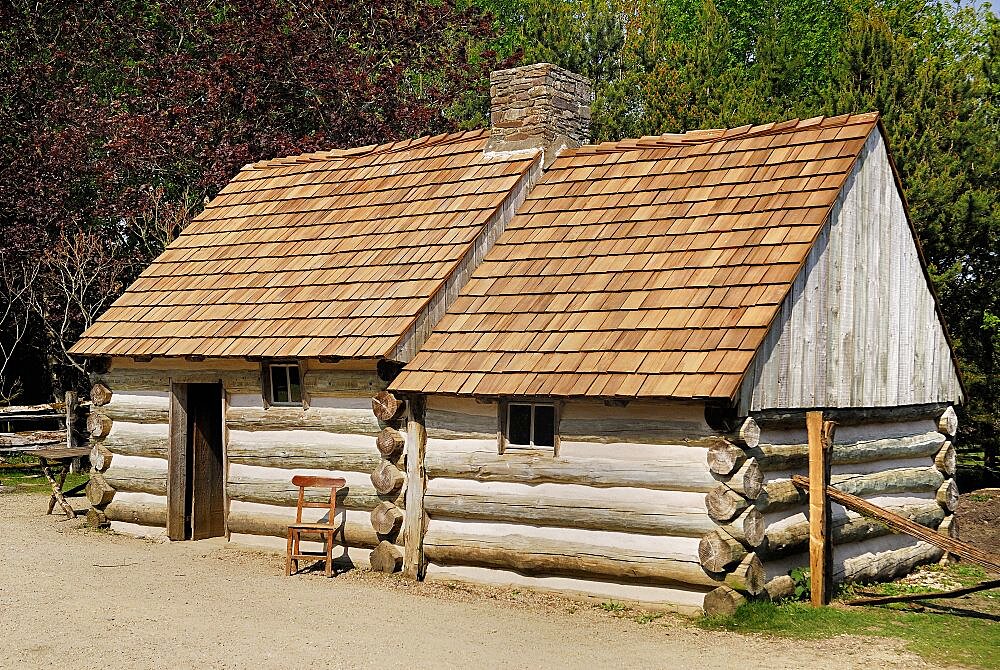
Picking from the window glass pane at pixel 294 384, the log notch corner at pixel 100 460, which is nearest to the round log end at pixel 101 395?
the log notch corner at pixel 100 460

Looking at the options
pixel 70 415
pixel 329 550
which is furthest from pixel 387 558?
pixel 70 415

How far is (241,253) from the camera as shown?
50.5ft

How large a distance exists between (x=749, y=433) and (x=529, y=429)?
2394 millimetres

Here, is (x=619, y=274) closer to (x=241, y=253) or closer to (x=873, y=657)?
(x=873, y=657)

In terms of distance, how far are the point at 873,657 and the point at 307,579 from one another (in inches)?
234

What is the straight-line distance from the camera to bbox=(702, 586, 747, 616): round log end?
32.5 ft

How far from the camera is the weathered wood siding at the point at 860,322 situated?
1073 centimetres

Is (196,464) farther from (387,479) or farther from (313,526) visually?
(387,479)

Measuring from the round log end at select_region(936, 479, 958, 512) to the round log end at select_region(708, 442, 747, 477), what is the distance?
523 centimetres

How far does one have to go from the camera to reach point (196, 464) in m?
14.6

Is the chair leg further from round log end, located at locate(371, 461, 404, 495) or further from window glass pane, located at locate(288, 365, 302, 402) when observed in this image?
window glass pane, located at locate(288, 365, 302, 402)

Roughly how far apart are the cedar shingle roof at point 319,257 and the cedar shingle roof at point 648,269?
2.07ft

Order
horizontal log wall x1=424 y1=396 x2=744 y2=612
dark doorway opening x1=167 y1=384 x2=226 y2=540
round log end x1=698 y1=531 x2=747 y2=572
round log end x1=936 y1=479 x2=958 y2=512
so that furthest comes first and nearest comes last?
dark doorway opening x1=167 y1=384 x2=226 y2=540 < round log end x1=936 y1=479 x2=958 y2=512 < horizontal log wall x1=424 y1=396 x2=744 y2=612 < round log end x1=698 y1=531 x2=747 y2=572

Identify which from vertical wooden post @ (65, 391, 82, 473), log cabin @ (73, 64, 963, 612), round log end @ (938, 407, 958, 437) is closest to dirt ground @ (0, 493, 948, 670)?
log cabin @ (73, 64, 963, 612)
